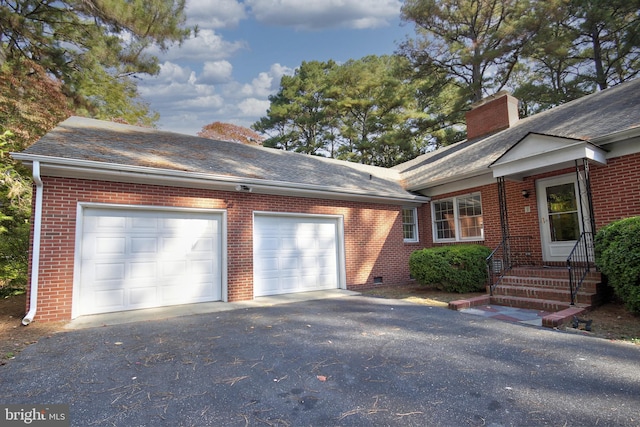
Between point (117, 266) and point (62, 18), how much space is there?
11.3 m

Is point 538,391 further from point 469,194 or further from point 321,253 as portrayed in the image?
point 469,194

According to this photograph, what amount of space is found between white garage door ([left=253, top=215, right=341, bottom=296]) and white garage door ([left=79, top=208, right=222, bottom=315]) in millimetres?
1099

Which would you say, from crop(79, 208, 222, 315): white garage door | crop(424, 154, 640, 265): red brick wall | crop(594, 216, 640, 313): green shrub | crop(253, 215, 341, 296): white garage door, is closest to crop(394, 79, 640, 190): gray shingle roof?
crop(424, 154, 640, 265): red brick wall

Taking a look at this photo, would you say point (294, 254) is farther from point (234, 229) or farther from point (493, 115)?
point (493, 115)

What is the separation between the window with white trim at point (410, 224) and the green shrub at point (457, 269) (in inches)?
110

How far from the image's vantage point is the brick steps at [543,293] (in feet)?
20.1

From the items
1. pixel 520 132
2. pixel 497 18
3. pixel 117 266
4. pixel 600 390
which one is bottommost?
pixel 600 390

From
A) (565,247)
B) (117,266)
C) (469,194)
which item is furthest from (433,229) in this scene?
(117,266)

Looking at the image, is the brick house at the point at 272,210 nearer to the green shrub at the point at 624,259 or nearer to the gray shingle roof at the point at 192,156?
the gray shingle roof at the point at 192,156

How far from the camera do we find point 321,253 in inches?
376

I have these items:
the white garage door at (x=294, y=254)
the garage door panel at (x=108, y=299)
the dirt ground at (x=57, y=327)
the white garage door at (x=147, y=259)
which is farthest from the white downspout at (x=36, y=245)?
the white garage door at (x=294, y=254)

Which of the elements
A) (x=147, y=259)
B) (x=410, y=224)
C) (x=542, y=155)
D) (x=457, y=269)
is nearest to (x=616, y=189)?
(x=542, y=155)

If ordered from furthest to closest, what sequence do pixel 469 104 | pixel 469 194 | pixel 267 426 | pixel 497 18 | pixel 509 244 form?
pixel 469 104, pixel 497 18, pixel 469 194, pixel 509 244, pixel 267 426

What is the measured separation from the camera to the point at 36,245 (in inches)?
232
